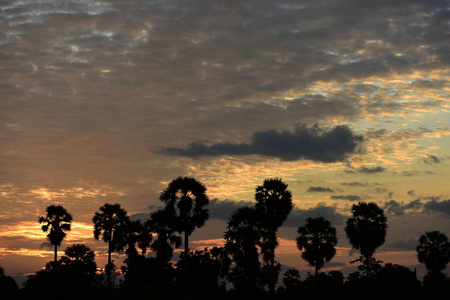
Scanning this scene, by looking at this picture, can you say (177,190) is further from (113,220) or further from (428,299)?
(428,299)

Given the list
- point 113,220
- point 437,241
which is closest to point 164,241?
point 113,220

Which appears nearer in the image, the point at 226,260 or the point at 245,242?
the point at 245,242

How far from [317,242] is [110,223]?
33288mm

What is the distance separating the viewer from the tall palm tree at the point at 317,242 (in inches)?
3381

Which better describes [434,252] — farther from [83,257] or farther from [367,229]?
[83,257]

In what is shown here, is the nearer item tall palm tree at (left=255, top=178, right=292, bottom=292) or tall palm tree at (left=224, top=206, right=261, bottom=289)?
tall palm tree at (left=224, top=206, right=261, bottom=289)

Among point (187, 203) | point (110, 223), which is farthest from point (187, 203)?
point (110, 223)

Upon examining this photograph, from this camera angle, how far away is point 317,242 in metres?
86.5

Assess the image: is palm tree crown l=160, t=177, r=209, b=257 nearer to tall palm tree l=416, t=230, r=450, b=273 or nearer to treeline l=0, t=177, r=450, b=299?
treeline l=0, t=177, r=450, b=299

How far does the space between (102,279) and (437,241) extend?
56.6m

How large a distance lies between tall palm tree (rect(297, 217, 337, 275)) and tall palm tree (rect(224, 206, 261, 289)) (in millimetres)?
20673

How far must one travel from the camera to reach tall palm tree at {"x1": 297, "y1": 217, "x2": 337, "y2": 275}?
85.9 meters

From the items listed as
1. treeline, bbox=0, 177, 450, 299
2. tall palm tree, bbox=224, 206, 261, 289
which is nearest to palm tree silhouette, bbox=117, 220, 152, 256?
treeline, bbox=0, 177, 450, 299

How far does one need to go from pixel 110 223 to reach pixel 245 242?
1264 inches
